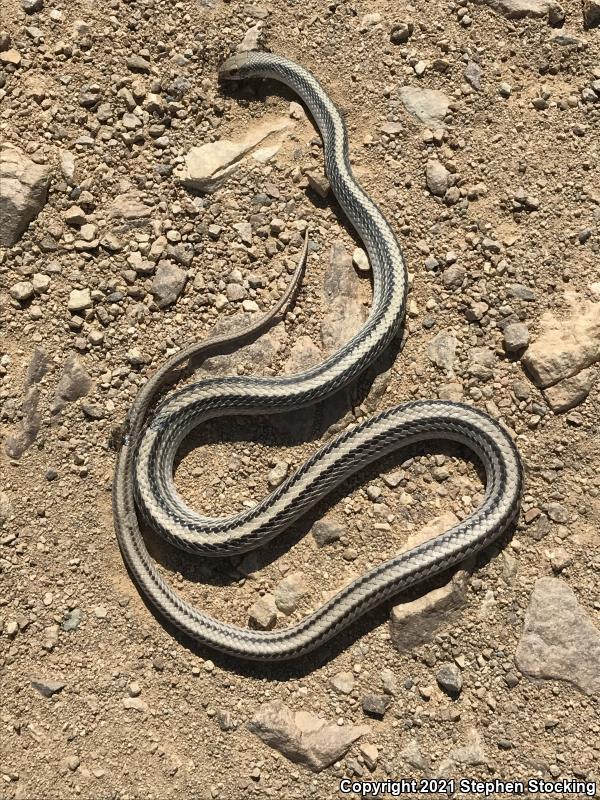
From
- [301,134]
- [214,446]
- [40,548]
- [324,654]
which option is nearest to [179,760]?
[324,654]

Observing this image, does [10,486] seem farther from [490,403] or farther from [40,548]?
[490,403]

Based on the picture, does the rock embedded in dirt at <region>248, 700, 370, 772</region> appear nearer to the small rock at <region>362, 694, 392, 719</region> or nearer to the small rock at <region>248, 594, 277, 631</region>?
the small rock at <region>362, 694, 392, 719</region>

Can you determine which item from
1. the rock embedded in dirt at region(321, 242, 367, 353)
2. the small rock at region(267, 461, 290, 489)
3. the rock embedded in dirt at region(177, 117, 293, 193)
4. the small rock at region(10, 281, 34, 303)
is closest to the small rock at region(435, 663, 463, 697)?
the small rock at region(267, 461, 290, 489)

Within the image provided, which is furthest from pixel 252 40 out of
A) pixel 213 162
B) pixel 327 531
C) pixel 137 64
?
pixel 327 531

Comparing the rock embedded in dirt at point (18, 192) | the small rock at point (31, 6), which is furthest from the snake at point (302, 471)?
the small rock at point (31, 6)

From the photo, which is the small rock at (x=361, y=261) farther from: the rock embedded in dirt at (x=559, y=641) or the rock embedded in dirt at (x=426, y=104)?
the rock embedded in dirt at (x=559, y=641)
